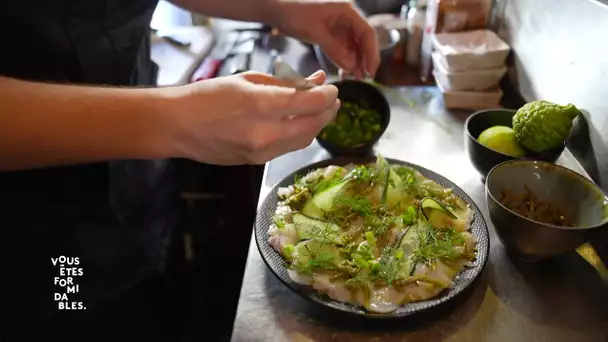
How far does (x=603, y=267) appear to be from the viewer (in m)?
0.82

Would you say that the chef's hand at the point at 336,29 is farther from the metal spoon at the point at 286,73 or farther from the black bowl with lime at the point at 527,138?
the black bowl with lime at the point at 527,138

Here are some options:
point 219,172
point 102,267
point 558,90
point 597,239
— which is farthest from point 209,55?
point 597,239

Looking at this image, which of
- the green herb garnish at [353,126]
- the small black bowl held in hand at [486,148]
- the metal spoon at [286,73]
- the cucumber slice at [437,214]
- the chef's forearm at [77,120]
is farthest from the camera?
the green herb garnish at [353,126]

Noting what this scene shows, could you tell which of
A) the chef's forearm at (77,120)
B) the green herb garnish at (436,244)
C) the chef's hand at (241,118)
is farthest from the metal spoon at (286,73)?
the green herb garnish at (436,244)

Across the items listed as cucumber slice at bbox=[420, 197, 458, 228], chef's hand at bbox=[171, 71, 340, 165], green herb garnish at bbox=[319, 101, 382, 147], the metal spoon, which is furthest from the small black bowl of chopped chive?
chef's hand at bbox=[171, 71, 340, 165]

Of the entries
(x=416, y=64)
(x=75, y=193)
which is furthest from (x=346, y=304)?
(x=416, y=64)

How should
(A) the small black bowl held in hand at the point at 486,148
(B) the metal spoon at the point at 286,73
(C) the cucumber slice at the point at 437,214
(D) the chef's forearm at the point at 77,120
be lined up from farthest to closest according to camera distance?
1. (A) the small black bowl held in hand at the point at 486,148
2. (C) the cucumber slice at the point at 437,214
3. (B) the metal spoon at the point at 286,73
4. (D) the chef's forearm at the point at 77,120

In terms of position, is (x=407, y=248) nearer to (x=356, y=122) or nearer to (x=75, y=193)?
(x=356, y=122)

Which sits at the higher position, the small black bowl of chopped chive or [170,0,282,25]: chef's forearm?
[170,0,282,25]: chef's forearm

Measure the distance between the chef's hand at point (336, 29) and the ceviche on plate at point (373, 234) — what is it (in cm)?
26

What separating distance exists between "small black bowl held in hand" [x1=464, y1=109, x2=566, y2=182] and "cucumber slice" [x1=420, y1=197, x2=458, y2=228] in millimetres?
158

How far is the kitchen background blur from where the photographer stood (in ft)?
3.12

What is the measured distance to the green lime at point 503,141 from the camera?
37.3 inches

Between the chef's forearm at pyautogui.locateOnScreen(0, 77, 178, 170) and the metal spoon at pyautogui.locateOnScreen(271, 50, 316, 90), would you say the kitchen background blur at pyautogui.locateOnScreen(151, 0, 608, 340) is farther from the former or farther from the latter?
the chef's forearm at pyautogui.locateOnScreen(0, 77, 178, 170)
